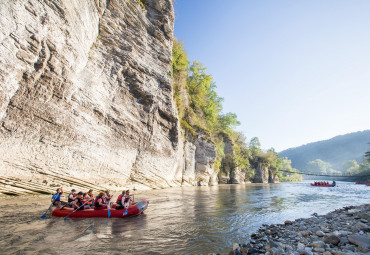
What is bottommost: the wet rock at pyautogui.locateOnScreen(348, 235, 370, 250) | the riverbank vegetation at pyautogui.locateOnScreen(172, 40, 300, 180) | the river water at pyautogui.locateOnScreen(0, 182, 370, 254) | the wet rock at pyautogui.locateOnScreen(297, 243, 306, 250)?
the river water at pyautogui.locateOnScreen(0, 182, 370, 254)

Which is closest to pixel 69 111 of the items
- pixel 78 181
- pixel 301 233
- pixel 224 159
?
pixel 78 181

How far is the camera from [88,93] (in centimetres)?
1259

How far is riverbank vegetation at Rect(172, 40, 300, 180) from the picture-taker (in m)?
28.2

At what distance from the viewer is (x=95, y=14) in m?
14.2

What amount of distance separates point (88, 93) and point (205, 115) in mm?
27903

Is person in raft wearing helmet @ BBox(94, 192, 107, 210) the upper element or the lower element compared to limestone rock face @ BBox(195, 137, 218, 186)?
lower

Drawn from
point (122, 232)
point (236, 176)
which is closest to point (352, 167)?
point (236, 176)

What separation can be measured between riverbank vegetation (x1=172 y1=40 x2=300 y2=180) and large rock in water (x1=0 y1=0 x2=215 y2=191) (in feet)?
22.0

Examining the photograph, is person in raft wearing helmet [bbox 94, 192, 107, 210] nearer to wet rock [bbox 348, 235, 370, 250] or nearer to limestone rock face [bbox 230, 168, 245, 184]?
wet rock [bbox 348, 235, 370, 250]

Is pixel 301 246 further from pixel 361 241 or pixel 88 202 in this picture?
pixel 88 202

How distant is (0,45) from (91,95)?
18.0 ft

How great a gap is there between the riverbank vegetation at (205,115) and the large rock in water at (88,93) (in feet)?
22.0

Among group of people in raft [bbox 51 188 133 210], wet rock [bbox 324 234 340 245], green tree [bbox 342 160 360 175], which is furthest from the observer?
green tree [bbox 342 160 360 175]

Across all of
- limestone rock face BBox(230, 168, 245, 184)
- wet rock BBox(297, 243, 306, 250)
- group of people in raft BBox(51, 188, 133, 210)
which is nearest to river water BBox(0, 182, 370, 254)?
group of people in raft BBox(51, 188, 133, 210)
